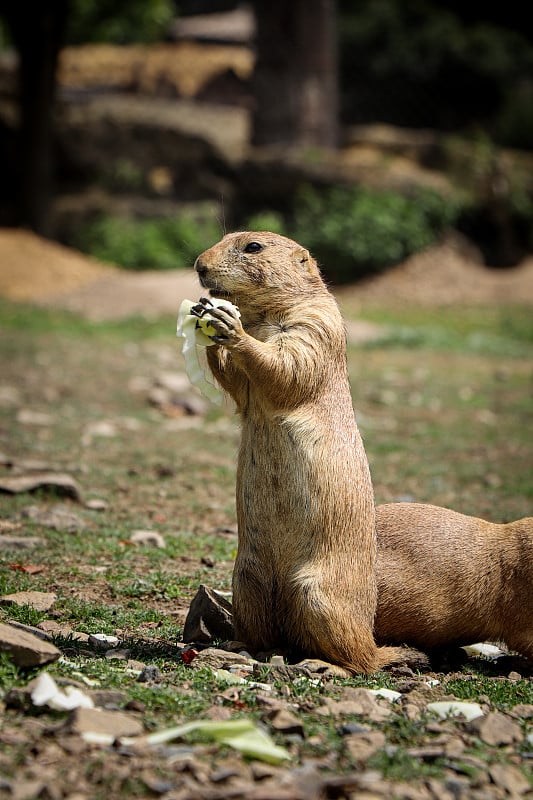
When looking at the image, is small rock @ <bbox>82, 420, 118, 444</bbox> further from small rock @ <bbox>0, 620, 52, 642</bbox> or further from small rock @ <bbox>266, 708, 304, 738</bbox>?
small rock @ <bbox>266, 708, 304, 738</bbox>

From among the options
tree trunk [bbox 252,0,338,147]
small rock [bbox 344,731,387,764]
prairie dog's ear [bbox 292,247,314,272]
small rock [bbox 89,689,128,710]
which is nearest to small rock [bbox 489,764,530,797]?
small rock [bbox 344,731,387,764]

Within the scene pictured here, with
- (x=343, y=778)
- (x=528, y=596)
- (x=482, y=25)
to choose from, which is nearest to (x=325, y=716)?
(x=343, y=778)

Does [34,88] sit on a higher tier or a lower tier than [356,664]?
higher

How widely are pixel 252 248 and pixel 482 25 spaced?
2788 centimetres

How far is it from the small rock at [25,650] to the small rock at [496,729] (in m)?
1.55

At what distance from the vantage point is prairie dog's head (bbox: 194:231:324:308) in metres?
4.78

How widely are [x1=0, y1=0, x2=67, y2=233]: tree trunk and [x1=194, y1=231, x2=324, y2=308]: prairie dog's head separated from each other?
661 inches

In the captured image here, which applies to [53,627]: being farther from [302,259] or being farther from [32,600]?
[302,259]

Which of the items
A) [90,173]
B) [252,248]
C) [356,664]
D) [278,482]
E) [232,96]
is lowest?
[356,664]

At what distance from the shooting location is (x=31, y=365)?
12.5m

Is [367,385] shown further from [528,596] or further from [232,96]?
[232,96]

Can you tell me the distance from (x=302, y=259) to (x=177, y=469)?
13.3ft

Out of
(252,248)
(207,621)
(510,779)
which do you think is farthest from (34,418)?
(510,779)

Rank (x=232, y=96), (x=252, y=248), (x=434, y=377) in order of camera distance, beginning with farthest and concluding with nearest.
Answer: (x=232, y=96) → (x=434, y=377) → (x=252, y=248)
